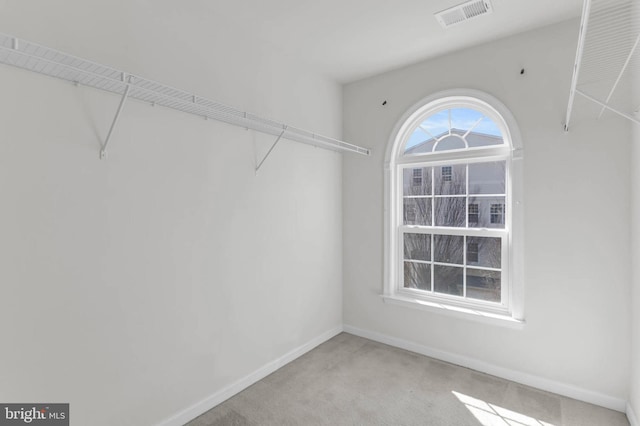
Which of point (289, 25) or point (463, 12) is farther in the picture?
point (289, 25)

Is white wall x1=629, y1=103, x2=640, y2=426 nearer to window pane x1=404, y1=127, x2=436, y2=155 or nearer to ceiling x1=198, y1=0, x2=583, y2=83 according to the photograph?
ceiling x1=198, y1=0, x2=583, y2=83

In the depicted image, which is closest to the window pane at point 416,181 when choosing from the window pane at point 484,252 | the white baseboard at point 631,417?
the window pane at point 484,252

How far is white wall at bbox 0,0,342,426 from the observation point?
1432mm

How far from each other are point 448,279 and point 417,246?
16.3 inches

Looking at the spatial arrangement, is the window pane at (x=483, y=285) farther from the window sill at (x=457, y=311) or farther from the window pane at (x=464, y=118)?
the window pane at (x=464, y=118)

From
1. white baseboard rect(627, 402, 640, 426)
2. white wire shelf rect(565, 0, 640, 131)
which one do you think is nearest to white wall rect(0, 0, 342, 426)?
white wire shelf rect(565, 0, 640, 131)

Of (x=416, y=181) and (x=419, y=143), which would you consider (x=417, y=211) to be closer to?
(x=416, y=181)

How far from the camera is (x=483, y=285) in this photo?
274 cm

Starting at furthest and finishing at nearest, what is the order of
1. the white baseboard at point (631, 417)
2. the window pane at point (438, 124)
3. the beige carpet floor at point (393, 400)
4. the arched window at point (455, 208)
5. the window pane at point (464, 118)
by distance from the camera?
the window pane at point (438, 124) → the window pane at point (464, 118) → the arched window at point (455, 208) → the beige carpet floor at point (393, 400) → the white baseboard at point (631, 417)

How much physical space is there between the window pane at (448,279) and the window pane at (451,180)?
704mm

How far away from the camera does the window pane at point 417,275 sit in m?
3.07

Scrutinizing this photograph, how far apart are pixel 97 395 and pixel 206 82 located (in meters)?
1.94

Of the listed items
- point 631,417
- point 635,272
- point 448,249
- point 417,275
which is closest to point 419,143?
point 448,249

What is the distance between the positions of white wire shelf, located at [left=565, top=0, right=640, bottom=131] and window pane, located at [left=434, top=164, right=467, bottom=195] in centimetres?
81
